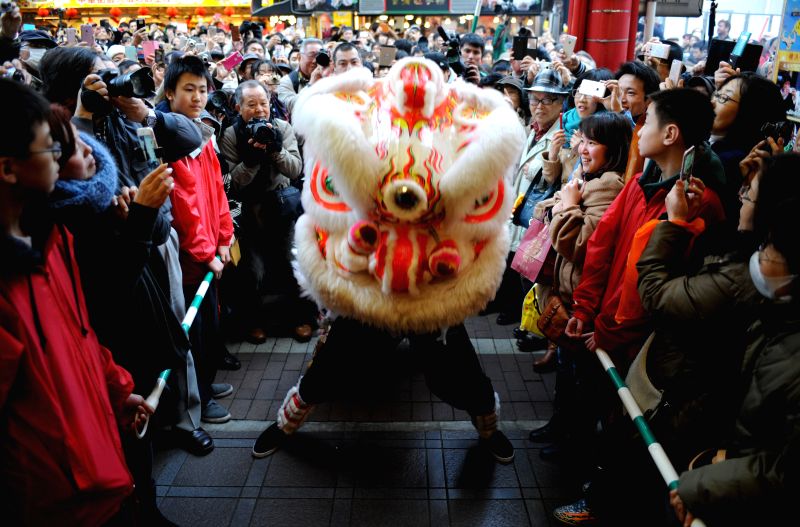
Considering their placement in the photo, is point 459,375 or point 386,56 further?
point 386,56

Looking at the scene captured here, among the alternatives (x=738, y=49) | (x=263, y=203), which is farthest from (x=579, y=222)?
(x=263, y=203)

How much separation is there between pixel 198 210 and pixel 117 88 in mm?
748

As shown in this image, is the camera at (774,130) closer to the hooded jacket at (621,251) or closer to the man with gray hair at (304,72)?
the hooded jacket at (621,251)

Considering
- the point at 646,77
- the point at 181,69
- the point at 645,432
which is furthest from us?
the point at 646,77

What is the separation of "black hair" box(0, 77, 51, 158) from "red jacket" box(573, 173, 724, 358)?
6.92 ft

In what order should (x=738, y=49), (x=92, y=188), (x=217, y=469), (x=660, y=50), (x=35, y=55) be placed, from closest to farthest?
(x=92, y=188)
(x=217, y=469)
(x=738, y=49)
(x=660, y=50)
(x=35, y=55)

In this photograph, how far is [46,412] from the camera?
1.51m

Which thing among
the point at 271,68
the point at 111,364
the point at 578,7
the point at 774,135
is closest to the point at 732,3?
the point at 578,7

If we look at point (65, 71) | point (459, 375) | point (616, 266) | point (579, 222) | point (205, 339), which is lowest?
point (205, 339)

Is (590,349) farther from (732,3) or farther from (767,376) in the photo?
(732,3)

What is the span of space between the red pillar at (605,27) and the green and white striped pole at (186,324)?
7101mm

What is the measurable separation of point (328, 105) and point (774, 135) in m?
2.08

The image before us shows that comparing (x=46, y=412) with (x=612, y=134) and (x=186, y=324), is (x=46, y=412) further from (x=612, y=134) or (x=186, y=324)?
(x=612, y=134)

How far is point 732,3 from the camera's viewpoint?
35.0ft
